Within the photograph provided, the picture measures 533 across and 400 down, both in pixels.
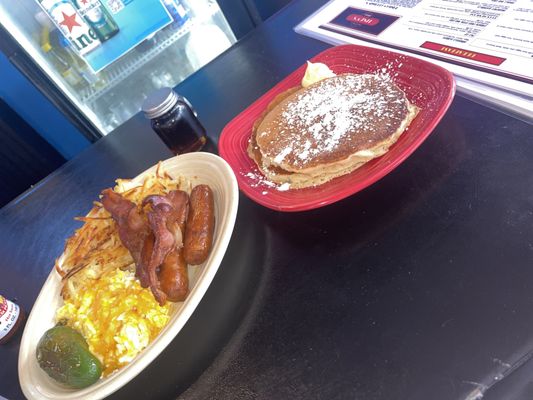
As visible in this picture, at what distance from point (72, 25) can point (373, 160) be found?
269 cm

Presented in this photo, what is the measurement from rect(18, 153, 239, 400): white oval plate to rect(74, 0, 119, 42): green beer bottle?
210 centimetres

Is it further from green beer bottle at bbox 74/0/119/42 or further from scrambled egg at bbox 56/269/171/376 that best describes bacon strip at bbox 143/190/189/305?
green beer bottle at bbox 74/0/119/42

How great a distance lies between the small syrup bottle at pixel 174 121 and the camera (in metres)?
1.55

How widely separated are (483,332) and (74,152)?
10.2 feet

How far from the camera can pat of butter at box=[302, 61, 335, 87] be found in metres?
1.56

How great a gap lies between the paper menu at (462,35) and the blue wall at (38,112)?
6.50ft

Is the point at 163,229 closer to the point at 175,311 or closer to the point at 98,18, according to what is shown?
the point at 175,311

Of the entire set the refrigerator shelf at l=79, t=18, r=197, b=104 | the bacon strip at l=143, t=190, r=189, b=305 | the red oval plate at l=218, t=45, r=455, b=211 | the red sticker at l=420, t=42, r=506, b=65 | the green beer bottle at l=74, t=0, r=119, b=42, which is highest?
the green beer bottle at l=74, t=0, r=119, b=42

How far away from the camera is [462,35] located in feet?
4.99

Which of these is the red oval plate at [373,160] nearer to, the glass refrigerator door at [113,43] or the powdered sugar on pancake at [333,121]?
the powdered sugar on pancake at [333,121]

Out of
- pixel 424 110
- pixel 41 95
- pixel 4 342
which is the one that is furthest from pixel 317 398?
pixel 41 95

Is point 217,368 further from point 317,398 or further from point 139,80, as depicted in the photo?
point 139,80

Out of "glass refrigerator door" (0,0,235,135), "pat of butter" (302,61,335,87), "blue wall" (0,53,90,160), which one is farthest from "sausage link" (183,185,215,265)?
"glass refrigerator door" (0,0,235,135)

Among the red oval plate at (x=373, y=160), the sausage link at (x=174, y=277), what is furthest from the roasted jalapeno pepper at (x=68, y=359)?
the red oval plate at (x=373, y=160)
